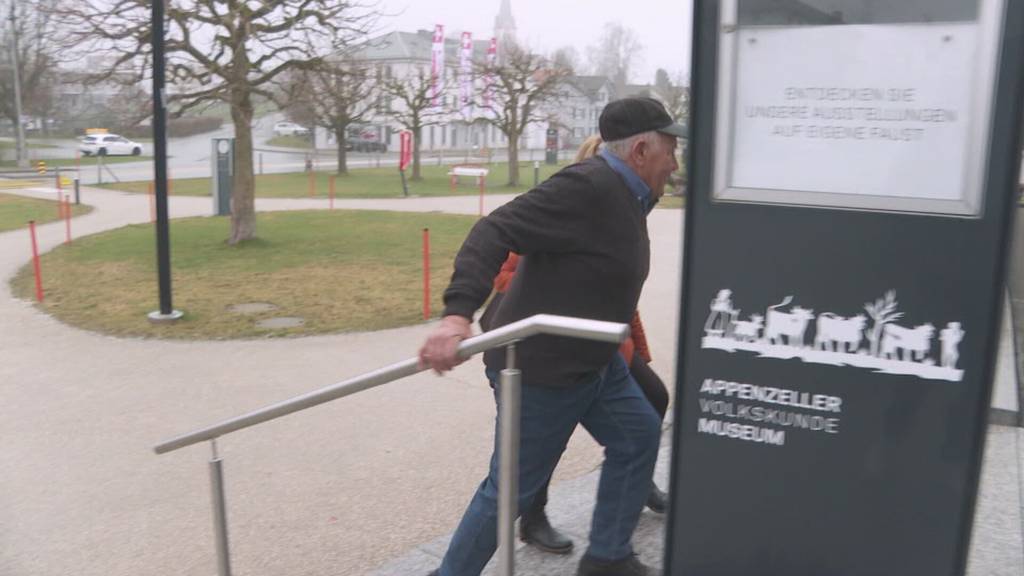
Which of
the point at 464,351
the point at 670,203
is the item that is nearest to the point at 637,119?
the point at 464,351

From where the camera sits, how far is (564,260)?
9.33 ft

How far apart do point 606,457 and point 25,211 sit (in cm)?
2075

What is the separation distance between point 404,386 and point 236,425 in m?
3.54

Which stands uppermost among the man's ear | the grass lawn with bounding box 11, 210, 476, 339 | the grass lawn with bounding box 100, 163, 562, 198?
the man's ear

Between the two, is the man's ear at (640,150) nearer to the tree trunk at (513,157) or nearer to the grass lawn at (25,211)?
the grass lawn at (25,211)

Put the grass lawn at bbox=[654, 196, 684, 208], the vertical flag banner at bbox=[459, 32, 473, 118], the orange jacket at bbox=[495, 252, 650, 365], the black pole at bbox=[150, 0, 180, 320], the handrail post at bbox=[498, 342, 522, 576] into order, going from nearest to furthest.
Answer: the handrail post at bbox=[498, 342, 522, 576]
the orange jacket at bbox=[495, 252, 650, 365]
the black pole at bbox=[150, 0, 180, 320]
the grass lawn at bbox=[654, 196, 684, 208]
the vertical flag banner at bbox=[459, 32, 473, 118]

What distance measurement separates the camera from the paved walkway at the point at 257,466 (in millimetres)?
3963

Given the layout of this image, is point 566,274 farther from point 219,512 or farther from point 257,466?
point 257,466

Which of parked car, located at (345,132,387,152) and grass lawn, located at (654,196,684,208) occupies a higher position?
parked car, located at (345,132,387,152)

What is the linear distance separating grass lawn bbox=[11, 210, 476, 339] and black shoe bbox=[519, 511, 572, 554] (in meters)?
4.98

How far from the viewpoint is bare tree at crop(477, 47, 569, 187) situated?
2995cm

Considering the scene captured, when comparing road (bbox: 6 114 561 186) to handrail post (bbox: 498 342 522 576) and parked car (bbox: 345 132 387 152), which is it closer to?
parked car (bbox: 345 132 387 152)

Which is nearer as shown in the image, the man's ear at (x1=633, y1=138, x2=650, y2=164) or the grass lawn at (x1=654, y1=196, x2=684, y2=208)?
the man's ear at (x1=633, y1=138, x2=650, y2=164)

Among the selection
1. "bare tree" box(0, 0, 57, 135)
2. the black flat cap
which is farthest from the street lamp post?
the black flat cap
